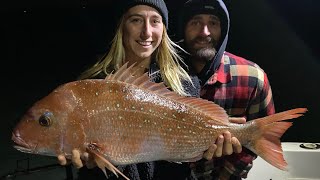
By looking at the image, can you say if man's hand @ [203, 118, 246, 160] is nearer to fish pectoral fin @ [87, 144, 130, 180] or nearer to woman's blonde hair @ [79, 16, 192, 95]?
woman's blonde hair @ [79, 16, 192, 95]

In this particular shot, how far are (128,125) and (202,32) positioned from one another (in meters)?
1.56

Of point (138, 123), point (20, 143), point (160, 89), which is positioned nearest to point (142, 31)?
point (160, 89)

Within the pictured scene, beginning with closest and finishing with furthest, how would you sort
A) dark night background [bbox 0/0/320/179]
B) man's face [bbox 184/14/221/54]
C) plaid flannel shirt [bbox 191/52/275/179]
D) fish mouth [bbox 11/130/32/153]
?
fish mouth [bbox 11/130/32/153]
plaid flannel shirt [bbox 191/52/275/179]
man's face [bbox 184/14/221/54]
dark night background [bbox 0/0/320/179]

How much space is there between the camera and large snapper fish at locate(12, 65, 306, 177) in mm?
2164

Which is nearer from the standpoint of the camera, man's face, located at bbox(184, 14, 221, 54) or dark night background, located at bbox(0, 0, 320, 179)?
man's face, located at bbox(184, 14, 221, 54)

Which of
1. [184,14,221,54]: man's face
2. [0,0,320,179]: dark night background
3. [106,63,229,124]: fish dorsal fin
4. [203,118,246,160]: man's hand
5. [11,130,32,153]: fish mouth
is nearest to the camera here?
[11,130,32,153]: fish mouth

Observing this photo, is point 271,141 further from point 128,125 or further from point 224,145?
point 128,125

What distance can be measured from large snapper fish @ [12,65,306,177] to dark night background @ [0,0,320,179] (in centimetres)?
688

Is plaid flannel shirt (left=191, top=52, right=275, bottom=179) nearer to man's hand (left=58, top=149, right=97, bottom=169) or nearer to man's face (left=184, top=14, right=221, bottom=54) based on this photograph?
man's face (left=184, top=14, right=221, bottom=54)

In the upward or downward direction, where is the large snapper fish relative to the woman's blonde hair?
downward

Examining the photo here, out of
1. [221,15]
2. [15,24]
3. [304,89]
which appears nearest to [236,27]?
[304,89]

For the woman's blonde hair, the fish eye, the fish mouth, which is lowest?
the fish mouth

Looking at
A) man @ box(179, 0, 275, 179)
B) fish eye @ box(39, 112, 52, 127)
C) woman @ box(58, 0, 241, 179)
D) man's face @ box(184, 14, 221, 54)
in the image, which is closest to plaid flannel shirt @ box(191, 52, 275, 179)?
man @ box(179, 0, 275, 179)

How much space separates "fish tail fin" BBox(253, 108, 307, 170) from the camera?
2.39 m
